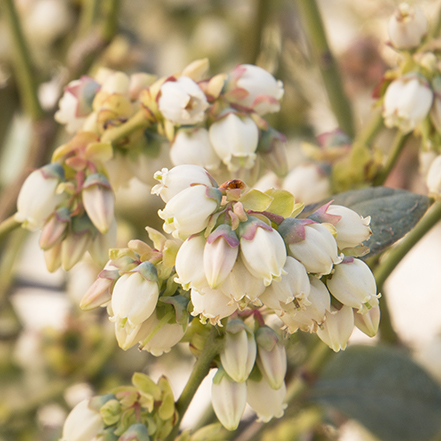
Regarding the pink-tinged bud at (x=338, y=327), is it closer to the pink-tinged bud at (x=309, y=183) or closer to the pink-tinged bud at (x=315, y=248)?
the pink-tinged bud at (x=315, y=248)

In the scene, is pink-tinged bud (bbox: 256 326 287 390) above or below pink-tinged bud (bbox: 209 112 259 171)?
below

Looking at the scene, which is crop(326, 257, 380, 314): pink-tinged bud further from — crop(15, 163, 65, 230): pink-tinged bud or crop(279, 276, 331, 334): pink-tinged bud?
crop(15, 163, 65, 230): pink-tinged bud

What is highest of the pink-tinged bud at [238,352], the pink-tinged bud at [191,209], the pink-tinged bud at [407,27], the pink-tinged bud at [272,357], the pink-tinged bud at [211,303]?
the pink-tinged bud at [407,27]

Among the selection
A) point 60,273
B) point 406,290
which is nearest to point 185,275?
point 60,273

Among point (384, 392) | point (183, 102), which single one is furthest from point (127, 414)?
point (384, 392)

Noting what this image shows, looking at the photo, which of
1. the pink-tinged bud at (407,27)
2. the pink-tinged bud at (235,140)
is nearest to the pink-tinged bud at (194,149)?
the pink-tinged bud at (235,140)

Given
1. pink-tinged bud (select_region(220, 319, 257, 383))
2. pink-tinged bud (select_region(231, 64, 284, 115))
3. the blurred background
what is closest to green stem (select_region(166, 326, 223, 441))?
pink-tinged bud (select_region(220, 319, 257, 383))
